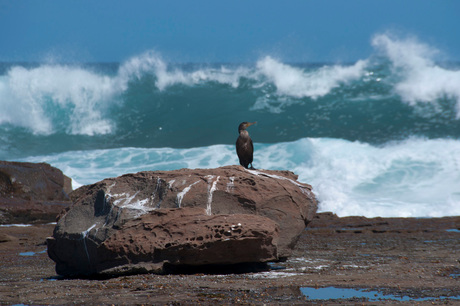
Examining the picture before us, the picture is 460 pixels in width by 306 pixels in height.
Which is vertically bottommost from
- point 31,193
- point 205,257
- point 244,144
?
point 205,257

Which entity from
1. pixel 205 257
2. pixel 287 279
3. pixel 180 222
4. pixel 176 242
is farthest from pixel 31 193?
pixel 287 279

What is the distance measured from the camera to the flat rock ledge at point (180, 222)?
6.09 metres

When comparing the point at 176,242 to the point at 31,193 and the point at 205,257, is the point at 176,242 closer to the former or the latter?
the point at 205,257

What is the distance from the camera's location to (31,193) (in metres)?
13.2

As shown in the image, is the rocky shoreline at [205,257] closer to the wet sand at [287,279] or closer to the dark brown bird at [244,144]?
the wet sand at [287,279]

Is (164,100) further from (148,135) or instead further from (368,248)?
(368,248)

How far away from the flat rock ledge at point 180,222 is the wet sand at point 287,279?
237mm

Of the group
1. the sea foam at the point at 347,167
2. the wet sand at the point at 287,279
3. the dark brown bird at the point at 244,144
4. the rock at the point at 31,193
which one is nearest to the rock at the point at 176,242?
the wet sand at the point at 287,279

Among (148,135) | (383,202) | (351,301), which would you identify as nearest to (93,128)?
(148,135)

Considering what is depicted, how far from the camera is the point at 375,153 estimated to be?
20.1m

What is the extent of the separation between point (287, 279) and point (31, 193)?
29.9 feet

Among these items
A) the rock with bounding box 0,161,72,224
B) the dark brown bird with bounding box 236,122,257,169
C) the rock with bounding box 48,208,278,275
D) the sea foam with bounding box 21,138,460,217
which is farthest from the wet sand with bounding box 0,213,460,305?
the sea foam with bounding box 21,138,460,217

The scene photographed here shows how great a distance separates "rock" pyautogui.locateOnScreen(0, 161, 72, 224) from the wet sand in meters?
2.46

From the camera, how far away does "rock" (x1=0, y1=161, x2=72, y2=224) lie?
11961mm
